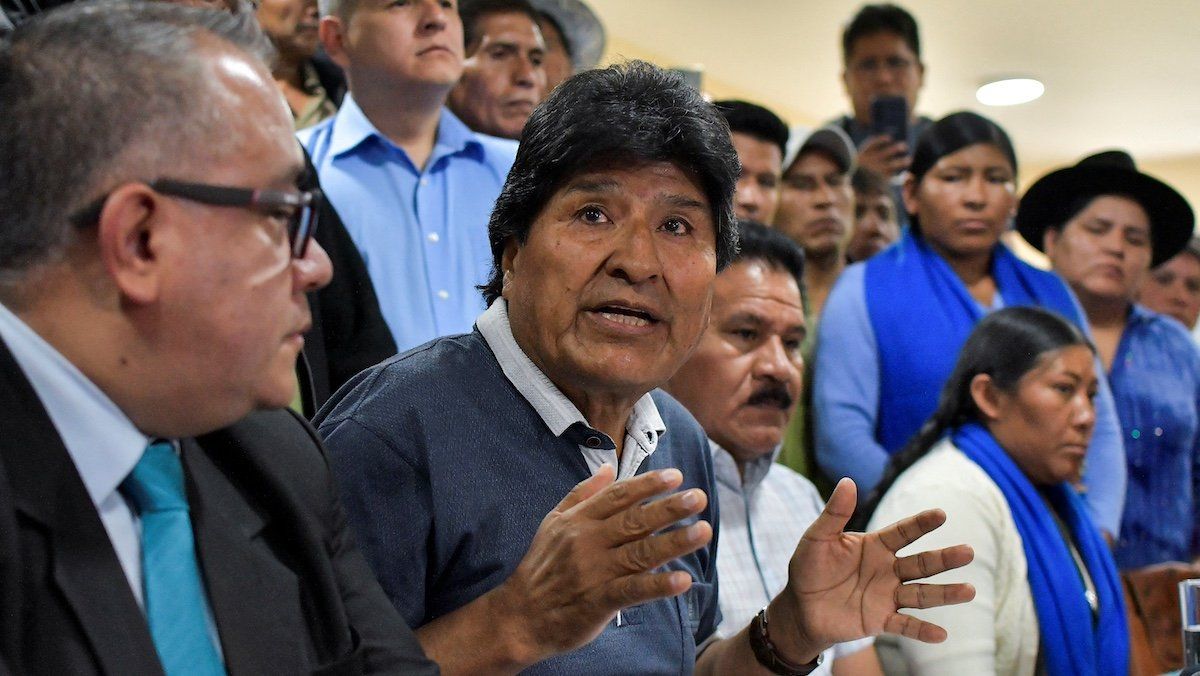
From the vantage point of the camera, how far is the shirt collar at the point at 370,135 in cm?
229

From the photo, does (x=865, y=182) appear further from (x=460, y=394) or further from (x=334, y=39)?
(x=460, y=394)

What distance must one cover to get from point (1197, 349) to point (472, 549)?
311 centimetres

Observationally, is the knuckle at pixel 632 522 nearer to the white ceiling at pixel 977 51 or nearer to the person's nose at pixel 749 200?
the person's nose at pixel 749 200

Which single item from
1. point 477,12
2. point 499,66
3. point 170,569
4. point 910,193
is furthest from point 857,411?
point 170,569

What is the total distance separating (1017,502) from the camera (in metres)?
2.51

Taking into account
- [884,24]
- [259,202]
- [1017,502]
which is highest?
[884,24]

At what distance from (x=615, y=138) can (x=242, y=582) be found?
0.66 m

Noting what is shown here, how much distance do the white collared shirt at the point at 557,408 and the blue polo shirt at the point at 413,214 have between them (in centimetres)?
63

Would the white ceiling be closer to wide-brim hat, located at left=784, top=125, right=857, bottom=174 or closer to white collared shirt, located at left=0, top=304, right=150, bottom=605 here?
wide-brim hat, located at left=784, top=125, right=857, bottom=174

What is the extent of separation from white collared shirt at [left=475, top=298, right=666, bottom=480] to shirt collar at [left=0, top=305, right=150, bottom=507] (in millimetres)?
544

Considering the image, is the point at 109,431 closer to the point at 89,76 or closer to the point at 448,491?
the point at 89,76

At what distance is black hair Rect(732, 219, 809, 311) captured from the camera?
97.8 inches

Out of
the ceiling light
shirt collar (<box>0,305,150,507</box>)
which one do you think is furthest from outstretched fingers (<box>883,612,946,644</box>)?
the ceiling light

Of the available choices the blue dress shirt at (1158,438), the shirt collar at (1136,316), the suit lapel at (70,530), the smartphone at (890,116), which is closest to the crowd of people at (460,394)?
the suit lapel at (70,530)
